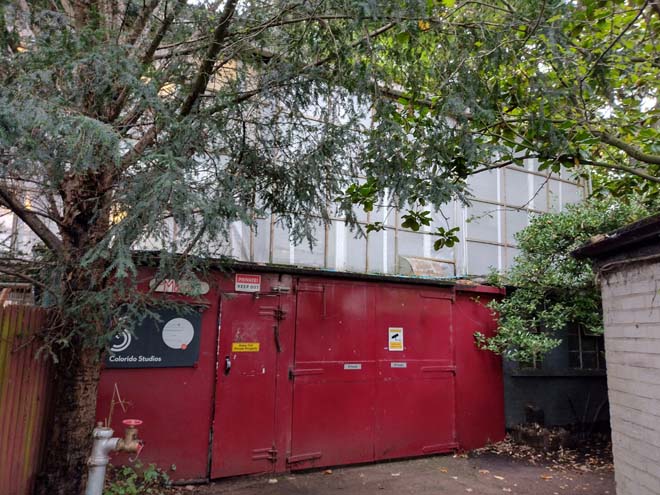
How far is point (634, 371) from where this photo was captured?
4.35 meters

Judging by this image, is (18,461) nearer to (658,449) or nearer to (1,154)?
(1,154)

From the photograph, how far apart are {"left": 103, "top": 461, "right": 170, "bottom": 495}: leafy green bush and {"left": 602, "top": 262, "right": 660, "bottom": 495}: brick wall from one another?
15.9 feet

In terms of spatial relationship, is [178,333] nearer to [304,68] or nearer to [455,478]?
[304,68]

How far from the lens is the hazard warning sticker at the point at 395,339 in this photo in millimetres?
7301

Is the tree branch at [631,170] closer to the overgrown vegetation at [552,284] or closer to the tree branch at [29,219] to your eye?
the overgrown vegetation at [552,284]

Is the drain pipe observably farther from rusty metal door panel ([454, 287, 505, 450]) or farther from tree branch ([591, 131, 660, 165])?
tree branch ([591, 131, 660, 165])

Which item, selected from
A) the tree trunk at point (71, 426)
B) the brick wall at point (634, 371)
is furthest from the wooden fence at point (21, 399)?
the brick wall at point (634, 371)

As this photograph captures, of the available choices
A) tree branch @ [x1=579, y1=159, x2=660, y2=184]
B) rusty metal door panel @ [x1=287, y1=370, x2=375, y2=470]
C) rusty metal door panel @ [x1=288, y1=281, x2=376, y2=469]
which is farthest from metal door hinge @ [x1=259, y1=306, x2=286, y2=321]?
tree branch @ [x1=579, y1=159, x2=660, y2=184]

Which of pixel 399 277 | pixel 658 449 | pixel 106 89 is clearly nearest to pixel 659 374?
pixel 658 449

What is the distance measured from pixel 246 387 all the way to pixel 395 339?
2475mm

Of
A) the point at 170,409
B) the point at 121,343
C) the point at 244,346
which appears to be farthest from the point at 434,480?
the point at 121,343

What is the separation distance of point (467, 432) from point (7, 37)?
7.93 meters

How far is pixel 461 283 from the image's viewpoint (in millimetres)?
8125

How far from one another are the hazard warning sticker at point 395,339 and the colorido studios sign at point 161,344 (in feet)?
9.69
